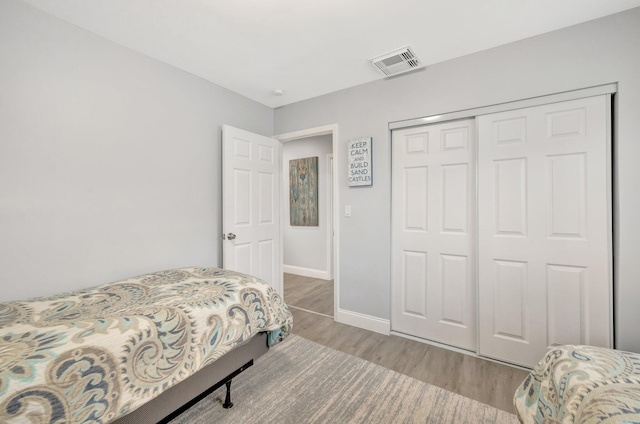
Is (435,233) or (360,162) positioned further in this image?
(360,162)

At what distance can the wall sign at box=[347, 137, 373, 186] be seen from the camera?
259 cm

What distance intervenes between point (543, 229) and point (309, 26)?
222 centimetres

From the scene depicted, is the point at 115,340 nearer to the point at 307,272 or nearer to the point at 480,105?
the point at 480,105

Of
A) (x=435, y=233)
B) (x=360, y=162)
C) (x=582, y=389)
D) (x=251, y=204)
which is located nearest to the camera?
(x=582, y=389)

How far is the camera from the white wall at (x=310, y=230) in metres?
4.45

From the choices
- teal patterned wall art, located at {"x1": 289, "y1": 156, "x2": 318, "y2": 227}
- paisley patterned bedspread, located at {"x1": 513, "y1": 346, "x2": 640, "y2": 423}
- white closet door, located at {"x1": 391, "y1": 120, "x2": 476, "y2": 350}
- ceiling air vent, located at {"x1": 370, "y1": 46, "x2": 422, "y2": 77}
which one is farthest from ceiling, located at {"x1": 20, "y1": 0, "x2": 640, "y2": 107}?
teal patterned wall art, located at {"x1": 289, "y1": 156, "x2": 318, "y2": 227}

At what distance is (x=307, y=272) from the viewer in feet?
15.2

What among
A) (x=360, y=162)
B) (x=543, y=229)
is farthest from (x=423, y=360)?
(x=360, y=162)

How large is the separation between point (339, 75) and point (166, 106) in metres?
1.57

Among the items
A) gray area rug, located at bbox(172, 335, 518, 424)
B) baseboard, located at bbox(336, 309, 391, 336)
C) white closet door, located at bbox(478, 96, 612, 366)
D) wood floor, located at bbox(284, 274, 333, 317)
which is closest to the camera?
gray area rug, located at bbox(172, 335, 518, 424)

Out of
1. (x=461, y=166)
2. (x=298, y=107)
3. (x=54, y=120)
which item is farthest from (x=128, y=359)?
(x=298, y=107)

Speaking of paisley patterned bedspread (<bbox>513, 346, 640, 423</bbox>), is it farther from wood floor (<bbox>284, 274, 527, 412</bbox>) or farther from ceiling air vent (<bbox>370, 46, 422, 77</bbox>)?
ceiling air vent (<bbox>370, 46, 422, 77</bbox>)

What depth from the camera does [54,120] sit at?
1687 millimetres

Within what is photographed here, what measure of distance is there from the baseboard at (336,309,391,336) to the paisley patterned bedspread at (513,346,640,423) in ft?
4.62
